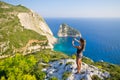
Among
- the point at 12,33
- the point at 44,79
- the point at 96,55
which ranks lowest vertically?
the point at 96,55

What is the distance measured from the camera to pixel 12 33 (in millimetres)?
189875

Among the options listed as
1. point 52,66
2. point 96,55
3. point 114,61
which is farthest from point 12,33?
point 52,66

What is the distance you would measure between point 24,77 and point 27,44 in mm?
155061

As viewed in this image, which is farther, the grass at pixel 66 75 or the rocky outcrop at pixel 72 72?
the grass at pixel 66 75

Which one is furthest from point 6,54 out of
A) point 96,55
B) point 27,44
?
point 96,55

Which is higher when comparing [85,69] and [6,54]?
[85,69]

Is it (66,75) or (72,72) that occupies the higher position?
(72,72)

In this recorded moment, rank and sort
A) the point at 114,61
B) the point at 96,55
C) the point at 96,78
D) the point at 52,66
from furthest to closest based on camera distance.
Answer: the point at 96,55, the point at 114,61, the point at 52,66, the point at 96,78

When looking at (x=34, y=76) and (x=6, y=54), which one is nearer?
(x=34, y=76)

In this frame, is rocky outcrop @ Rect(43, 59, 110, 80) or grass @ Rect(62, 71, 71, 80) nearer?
rocky outcrop @ Rect(43, 59, 110, 80)

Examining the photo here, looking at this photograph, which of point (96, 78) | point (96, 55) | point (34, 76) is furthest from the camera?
point (96, 55)

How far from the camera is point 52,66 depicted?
38938mm

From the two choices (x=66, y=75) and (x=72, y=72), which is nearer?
(x=66, y=75)

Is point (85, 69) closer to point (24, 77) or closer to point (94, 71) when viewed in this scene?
point (94, 71)
